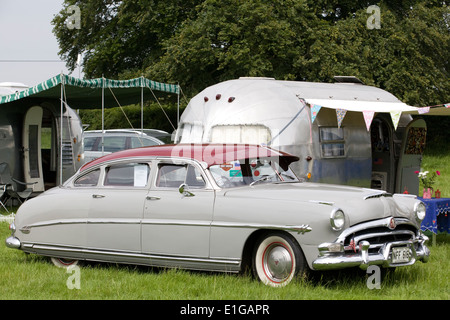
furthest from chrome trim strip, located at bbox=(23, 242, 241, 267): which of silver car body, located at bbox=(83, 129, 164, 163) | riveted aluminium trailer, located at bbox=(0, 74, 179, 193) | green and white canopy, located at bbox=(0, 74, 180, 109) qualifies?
silver car body, located at bbox=(83, 129, 164, 163)

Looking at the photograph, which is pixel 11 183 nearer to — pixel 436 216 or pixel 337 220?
pixel 436 216

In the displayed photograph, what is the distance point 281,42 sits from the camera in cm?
2345

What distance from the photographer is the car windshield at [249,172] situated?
7.45 m

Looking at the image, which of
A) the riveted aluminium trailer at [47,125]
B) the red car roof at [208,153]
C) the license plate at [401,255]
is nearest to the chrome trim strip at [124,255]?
the red car roof at [208,153]

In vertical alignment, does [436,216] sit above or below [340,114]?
below

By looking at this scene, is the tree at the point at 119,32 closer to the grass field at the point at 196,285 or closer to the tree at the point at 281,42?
the tree at the point at 281,42

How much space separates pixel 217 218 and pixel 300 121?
5.23 m

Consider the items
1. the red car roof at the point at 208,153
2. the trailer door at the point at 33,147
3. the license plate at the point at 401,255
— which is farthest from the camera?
the trailer door at the point at 33,147

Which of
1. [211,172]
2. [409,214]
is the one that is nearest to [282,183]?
[211,172]

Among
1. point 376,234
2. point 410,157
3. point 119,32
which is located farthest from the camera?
point 119,32

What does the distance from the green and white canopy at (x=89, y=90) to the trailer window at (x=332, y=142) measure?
4.69 metres

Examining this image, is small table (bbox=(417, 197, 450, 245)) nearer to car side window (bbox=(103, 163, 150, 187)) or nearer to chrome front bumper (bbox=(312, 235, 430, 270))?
chrome front bumper (bbox=(312, 235, 430, 270))

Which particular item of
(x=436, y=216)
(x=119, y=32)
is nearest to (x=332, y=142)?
(x=436, y=216)

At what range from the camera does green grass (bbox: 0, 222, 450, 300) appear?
6.44 meters
